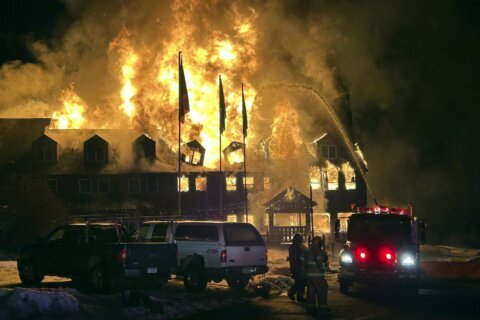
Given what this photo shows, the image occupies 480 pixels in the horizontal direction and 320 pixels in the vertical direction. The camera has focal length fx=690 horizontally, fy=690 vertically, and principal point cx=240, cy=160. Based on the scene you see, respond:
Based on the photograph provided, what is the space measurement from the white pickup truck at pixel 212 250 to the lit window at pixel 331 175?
133ft

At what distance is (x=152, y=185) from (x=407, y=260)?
3896cm

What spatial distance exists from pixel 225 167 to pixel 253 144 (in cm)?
671

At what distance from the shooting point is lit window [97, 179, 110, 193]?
56688mm

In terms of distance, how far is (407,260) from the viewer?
21.1m

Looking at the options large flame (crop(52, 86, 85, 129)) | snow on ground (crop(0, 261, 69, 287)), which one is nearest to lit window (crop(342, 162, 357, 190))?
large flame (crop(52, 86, 85, 129))

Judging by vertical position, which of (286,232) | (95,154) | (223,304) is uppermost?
(95,154)

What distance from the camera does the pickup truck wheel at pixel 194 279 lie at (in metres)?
20.8

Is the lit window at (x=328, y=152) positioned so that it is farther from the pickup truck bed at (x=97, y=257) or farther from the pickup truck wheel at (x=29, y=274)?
the pickup truck wheel at (x=29, y=274)

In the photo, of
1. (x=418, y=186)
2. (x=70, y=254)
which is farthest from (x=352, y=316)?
(x=418, y=186)

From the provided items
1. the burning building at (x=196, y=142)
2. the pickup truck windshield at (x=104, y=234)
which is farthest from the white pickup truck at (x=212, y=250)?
the burning building at (x=196, y=142)

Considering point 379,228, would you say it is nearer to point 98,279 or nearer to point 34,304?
point 98,279

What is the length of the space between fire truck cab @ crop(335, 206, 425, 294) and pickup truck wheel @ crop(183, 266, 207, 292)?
14.4ft

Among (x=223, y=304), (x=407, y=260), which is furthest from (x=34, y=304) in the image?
(x=407, y=260)

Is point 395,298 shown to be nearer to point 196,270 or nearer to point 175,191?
point 196,270
